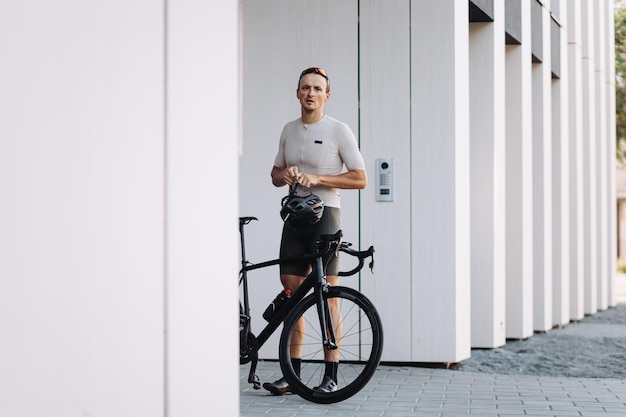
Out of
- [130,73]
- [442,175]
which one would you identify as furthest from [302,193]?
[130,73]

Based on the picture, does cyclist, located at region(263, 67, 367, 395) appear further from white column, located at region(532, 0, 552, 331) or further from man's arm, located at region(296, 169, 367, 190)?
white column, located at region(532, 0, 552, 331)

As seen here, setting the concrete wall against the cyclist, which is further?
the concrete wall

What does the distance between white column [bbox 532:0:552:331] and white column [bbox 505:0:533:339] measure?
1258mm

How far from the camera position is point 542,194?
13.9m

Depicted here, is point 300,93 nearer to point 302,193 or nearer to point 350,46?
point 302,193

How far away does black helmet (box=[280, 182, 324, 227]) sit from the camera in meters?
6.96

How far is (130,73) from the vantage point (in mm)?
3023

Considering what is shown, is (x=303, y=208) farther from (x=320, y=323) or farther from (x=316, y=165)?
(x=320, y=323)

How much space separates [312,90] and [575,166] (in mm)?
10658

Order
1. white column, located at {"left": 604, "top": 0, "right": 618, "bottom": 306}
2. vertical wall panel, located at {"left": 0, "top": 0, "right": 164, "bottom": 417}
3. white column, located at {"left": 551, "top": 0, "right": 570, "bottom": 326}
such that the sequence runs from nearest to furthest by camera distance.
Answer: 1. vertical wall panel, located at {"left": 0, "top": 0, "right": 164, "bottom": 417}
2. white column, located at {"left": 551, "top": 0, "right": 570, "bottom": 326}
3. white column, located at {"left": 604, "top": 0, "right": 618, "bottom": 306}

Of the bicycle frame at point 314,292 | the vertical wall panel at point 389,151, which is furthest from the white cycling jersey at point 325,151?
the vertical wall panel at point 389,151

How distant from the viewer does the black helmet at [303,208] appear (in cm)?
696

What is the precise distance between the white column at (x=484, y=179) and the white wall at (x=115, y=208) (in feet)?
23.9

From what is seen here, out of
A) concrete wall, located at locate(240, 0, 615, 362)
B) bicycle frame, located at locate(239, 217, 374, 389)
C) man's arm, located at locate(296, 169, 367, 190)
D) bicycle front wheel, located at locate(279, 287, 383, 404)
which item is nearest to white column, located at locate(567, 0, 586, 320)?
concrete wall, located at locate(240, 0, 615, 362)
